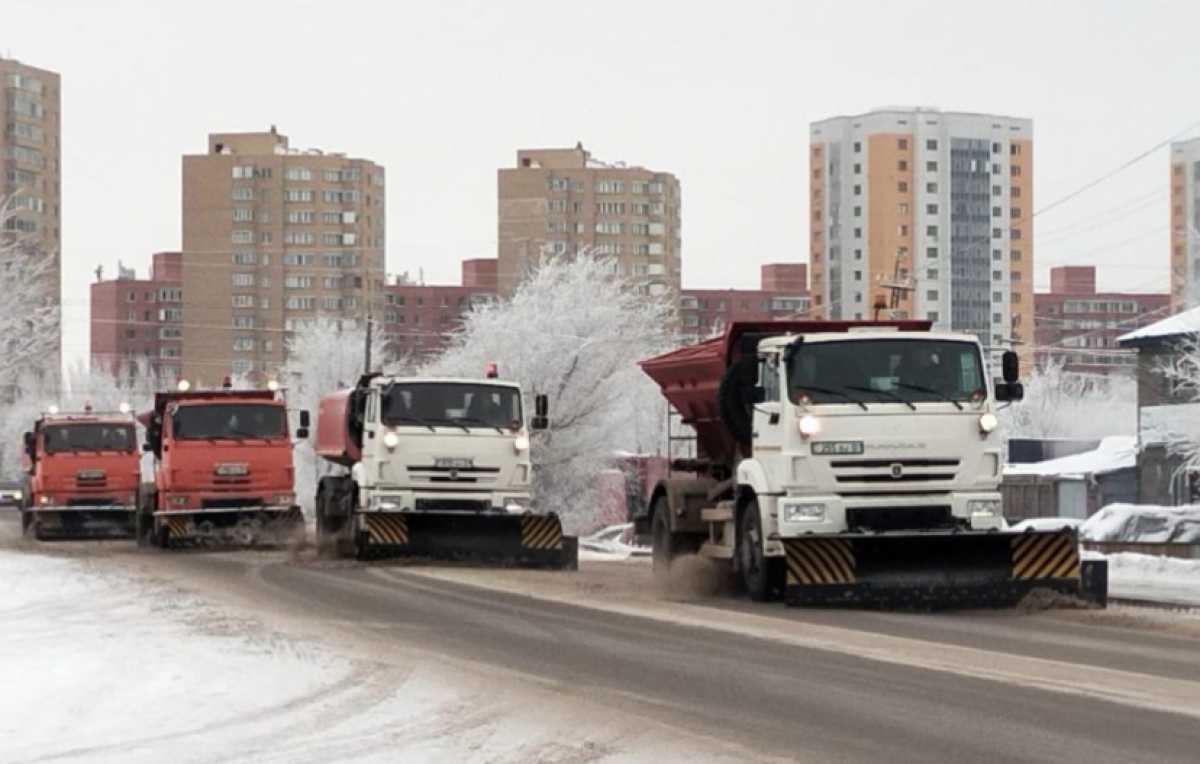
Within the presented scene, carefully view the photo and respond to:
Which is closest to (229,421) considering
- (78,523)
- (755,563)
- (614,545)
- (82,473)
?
(82,473)

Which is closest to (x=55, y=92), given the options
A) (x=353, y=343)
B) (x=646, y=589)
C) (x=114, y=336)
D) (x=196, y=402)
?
(x=114, y=336)

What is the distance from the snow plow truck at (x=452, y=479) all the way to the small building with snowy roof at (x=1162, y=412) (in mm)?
38703

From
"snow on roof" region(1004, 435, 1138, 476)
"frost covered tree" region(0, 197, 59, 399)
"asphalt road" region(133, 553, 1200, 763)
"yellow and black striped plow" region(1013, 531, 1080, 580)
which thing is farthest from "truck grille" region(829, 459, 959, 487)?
"snow on roof" region(1004, 435, 1138, 476)

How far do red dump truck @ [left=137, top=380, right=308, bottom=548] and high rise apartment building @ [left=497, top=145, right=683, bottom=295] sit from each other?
128 metres

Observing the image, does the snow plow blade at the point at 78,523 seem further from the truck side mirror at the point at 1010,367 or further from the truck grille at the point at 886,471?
the truck side mirror at the point at 1010,367

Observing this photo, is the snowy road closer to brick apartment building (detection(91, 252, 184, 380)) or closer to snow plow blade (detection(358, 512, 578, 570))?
snow plow blade (detection(358, 512, 578, 570))

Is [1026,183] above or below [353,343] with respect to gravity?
above

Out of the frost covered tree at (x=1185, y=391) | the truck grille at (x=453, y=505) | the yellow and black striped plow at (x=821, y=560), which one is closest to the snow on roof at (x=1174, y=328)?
the frost covered tree at (x=1185, y=391)

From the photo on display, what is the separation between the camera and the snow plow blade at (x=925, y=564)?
20.0 meters

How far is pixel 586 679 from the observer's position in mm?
13656

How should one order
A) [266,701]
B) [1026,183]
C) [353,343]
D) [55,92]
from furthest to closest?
1. [1026,183]
2. [55,92]
3. [353,343]
4. [266,701]

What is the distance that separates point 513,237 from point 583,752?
159253 mm

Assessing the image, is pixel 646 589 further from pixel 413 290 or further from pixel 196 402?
pixel 413 290

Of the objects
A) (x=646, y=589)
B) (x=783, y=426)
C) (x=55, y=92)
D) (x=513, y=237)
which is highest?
(x=55, y=92)
